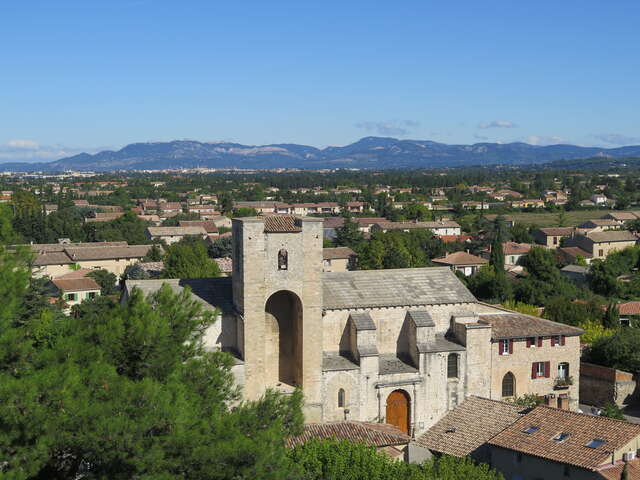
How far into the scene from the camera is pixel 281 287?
33812 mm

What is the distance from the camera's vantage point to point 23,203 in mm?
112938

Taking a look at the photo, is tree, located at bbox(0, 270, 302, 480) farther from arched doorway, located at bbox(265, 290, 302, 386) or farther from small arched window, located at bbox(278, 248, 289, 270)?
arched doorway, located at bbox(265, 290, 302, 386)

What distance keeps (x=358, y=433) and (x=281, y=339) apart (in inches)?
274

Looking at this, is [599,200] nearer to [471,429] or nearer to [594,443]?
[471,429]

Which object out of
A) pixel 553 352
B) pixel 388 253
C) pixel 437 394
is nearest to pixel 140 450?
pixel 437 394

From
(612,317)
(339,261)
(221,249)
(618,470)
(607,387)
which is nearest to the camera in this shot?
(618,470)

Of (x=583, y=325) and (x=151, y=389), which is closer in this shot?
(x=151, y=389)

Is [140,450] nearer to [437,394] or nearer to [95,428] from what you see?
[95,428]

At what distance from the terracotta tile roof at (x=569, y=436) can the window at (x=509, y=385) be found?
8.43m

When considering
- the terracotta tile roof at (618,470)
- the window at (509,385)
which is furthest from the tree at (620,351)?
the terracotta tile roof at (618,470)

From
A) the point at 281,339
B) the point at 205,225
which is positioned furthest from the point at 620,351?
the point at 205,225

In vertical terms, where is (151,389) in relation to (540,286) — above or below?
above

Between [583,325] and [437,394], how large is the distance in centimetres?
1761

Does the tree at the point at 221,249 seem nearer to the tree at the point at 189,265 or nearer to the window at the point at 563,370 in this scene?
the tree at the point at 189,265
